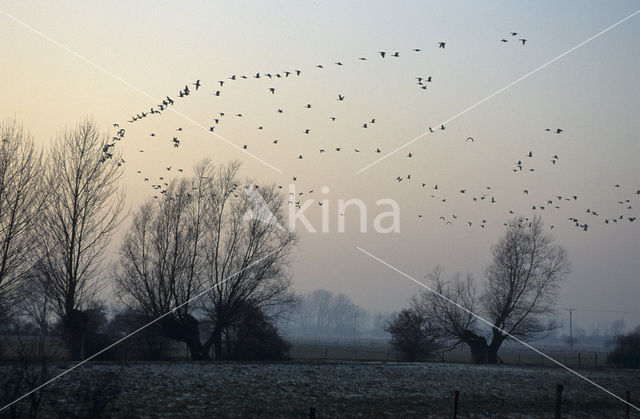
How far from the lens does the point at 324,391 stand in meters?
26.3

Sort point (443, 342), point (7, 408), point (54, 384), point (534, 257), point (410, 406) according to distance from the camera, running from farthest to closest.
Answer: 1. point (534, 257)
2. point (443, 342)
3. point (410, 406)
4. point (54, 384)
5. point (7, 408)

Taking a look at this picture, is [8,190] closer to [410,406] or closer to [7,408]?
[7,408]

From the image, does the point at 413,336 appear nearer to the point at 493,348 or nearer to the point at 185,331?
the point at 493,348

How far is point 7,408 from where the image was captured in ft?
46.1

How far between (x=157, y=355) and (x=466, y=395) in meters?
23.8

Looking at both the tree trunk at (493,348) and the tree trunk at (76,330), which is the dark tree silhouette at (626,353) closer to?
the tree trunk at (493,348)

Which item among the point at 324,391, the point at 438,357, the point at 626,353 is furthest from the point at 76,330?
the point at 438,357

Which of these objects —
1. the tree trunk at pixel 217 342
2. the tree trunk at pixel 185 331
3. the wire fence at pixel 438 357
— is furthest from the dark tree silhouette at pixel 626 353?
the tree trunk at pixel 185 331

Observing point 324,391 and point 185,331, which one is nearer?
point 324,391

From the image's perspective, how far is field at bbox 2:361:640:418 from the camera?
21.2 meters

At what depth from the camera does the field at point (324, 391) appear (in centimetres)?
2125

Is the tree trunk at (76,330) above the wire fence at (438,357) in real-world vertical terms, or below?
above

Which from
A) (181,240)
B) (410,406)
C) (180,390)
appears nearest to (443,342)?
(181,240)

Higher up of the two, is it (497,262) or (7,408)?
(497,262)
